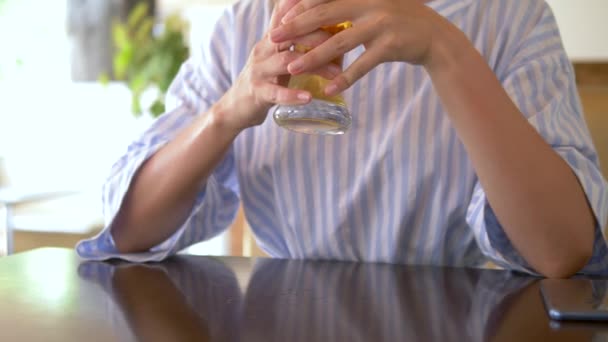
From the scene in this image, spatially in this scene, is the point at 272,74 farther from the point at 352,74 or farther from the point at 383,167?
the point at 383,167

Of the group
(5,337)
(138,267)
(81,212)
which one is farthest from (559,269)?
(81,212)

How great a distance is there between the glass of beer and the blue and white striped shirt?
0.24 metres

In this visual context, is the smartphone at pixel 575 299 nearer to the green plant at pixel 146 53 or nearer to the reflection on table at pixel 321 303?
the reflection on table at pixel 321 303

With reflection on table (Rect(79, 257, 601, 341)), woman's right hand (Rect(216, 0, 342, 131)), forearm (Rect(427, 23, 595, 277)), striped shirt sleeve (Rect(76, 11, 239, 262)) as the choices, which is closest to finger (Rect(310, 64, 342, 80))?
woman's right hand (Rect(216, 0, 342, 131))

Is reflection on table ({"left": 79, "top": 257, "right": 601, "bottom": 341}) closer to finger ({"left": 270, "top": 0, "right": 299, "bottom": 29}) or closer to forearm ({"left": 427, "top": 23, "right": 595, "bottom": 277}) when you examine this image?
forearm ({"left": 427, "top": 23, "right": 595, "bottom": 277})

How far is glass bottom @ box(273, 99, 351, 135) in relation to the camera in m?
0.81

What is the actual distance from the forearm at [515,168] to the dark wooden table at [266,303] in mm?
62

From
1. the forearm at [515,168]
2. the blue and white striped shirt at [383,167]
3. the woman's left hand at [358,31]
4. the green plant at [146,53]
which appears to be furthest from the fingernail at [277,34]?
the green plant at [146,53]

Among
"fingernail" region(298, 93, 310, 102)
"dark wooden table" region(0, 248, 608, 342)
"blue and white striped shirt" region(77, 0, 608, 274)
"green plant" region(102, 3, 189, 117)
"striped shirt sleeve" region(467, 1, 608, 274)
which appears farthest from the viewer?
"green plant" region(102, 3, 189, 117)

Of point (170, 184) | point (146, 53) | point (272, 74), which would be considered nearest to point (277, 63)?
point (272, 74)

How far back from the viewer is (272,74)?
83 centimetres

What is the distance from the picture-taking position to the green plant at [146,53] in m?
3.81

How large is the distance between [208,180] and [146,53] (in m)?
3.10

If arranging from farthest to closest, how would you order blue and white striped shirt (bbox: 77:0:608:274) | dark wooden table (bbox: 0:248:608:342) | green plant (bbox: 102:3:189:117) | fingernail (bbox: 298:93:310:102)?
green plant (bbox: 102:3:189:117) → blue and white striped shirt (bbox: 77:0:608:274) → fingernail (bbox: 298:93:310:102) → dark wooden table (bbox: 0:248:608:342)
